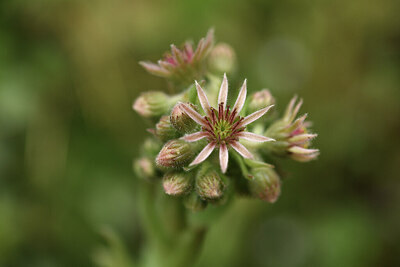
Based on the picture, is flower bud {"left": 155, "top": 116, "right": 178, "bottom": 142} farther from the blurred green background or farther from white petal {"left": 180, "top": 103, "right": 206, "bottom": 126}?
the blurred green background

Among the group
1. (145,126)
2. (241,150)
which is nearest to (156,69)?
(241,150)

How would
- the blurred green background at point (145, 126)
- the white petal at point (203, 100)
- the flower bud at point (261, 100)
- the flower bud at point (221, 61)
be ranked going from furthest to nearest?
the blurred green background at point (145, 126)
the flower bud at point (221, 61)
the flower bud at point (261, 100)
the white petal at point (203, 100)

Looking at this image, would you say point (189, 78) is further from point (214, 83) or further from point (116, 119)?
point (116, 119)

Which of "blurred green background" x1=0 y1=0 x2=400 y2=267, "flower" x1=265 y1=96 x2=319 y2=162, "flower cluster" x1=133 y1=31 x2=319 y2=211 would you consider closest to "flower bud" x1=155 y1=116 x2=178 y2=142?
"flower cluster" x1=133 y1=31 x2=319 y2=211

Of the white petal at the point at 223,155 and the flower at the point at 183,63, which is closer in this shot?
the white petal at the point at 223,155

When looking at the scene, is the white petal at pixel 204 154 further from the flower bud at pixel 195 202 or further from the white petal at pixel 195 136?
the flower bud at pixel 195 202

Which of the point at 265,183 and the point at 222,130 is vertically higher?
the point at 222,130

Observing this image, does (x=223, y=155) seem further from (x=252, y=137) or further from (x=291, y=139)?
(x=291, y=139)

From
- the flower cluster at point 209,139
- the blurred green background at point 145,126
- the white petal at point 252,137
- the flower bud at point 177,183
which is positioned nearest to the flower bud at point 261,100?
the flower cluster at point 209,139
